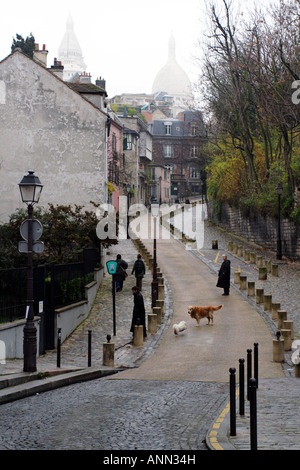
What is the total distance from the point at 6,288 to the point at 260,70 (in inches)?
1155

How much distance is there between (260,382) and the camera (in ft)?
46.1

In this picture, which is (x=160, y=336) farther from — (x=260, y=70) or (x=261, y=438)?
(x=260, y=70)

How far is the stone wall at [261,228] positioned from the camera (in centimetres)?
3925

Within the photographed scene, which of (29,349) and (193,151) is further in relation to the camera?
(193,151)

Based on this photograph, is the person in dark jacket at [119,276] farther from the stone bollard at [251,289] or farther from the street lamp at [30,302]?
the street lamp at [30,302]

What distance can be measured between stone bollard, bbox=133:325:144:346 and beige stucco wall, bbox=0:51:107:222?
48.0 ft

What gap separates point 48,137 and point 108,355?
727 inches

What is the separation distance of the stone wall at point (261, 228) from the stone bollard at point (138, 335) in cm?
2127

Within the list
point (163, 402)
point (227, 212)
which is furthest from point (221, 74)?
point (163, 402)

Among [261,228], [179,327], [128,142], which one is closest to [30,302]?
[179,327]

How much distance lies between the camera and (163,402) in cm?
1170

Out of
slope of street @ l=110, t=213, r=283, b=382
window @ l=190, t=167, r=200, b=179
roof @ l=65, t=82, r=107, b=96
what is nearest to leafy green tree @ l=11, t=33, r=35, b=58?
roof @ l=65, t=82, r=107, b=96

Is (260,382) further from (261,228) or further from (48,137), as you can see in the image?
(261,228)

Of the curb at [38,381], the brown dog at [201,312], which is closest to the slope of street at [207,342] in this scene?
the brown dog at [201,312]
